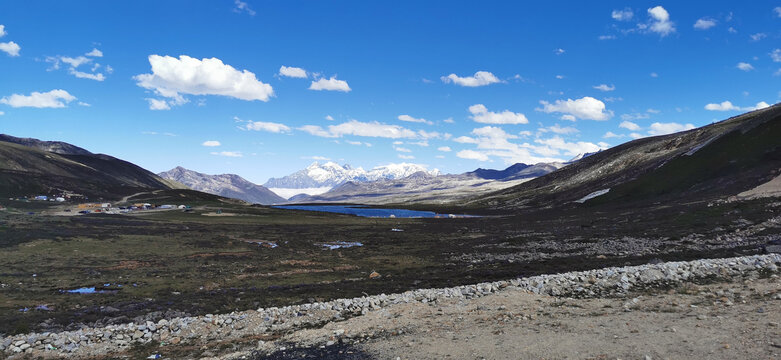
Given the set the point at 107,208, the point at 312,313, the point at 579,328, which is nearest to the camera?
the point at 579,328

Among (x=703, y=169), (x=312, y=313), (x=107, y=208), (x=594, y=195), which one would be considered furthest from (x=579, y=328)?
(x=107, y=208)

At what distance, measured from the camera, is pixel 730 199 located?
205ft

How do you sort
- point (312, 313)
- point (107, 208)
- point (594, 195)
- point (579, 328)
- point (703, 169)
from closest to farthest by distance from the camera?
point (579, 328) → point (312, 313) → point (703, 169) → point (594, 195) → point (107, 208)

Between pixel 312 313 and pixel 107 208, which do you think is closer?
pixel 312 313

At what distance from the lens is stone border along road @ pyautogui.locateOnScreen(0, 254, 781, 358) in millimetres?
22234

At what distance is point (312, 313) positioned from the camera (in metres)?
25.8

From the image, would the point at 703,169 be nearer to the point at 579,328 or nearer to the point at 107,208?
the point at 579,328

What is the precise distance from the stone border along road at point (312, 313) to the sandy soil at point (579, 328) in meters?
1.82

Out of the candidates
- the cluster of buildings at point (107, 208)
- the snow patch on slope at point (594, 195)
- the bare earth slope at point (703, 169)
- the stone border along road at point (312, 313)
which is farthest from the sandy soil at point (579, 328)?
the cluster of buildings at point (107, 208)

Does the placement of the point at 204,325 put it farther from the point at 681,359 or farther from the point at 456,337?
the point at 681,359

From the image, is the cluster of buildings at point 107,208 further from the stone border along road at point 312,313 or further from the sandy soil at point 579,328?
the sandy soil at point 579,328

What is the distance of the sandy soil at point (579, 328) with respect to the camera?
14.0 metres

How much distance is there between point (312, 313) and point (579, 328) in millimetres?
16411

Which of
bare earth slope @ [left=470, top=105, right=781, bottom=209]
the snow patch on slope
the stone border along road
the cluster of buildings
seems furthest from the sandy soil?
the cluster of buildings
